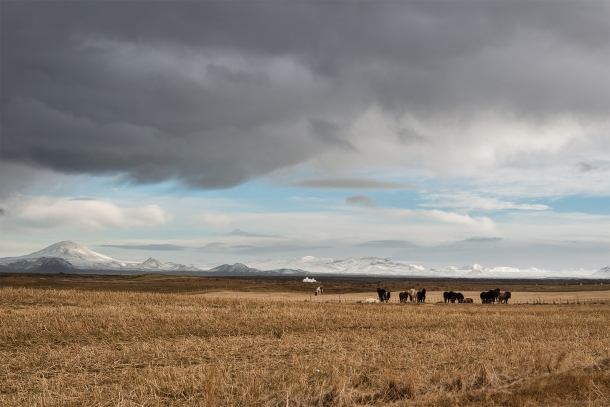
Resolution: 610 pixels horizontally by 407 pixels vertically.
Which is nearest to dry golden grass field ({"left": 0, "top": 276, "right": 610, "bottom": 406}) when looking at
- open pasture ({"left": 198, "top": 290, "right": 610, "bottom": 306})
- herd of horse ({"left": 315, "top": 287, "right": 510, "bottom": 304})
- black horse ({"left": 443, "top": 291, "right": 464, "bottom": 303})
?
herd of horse ({"left": 315, "top": 287, "right": 510, "bottom": 304})

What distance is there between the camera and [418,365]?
15.5 meters

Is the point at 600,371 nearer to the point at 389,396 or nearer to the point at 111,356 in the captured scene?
the point at 389,396

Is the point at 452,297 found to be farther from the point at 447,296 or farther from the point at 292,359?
the point at 292,359

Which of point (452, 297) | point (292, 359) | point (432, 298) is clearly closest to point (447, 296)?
point (452, 297)

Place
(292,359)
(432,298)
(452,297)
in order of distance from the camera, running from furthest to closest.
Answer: (432,298) < (452,297) < (292,359)

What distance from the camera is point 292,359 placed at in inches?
669

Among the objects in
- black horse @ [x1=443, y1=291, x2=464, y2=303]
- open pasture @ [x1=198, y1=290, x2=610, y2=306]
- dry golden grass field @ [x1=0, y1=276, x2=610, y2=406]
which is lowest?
open pasture @ [x1=198, y1=290, x2=610, y2=306]

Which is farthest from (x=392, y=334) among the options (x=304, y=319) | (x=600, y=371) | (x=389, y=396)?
(x=389, y=396)

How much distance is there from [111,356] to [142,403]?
695cm

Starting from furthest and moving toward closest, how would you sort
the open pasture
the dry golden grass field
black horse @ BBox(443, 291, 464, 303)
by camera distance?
the open pasture
black horse @ BBox(443, 291, 464, 303)
the dry golden grass field

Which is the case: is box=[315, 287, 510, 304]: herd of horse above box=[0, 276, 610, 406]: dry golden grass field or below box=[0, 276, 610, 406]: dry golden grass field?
below

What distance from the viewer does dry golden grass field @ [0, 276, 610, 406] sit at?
37.6 ft

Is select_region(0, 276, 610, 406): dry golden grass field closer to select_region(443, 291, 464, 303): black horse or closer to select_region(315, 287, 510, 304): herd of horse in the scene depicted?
select_region(315, 287, 510, 304): herd of horse

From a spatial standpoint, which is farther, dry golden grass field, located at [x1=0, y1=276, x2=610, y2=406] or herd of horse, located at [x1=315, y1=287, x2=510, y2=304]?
herd of horse, located at [x1=315, y1=287, x2=510, y2=304]
